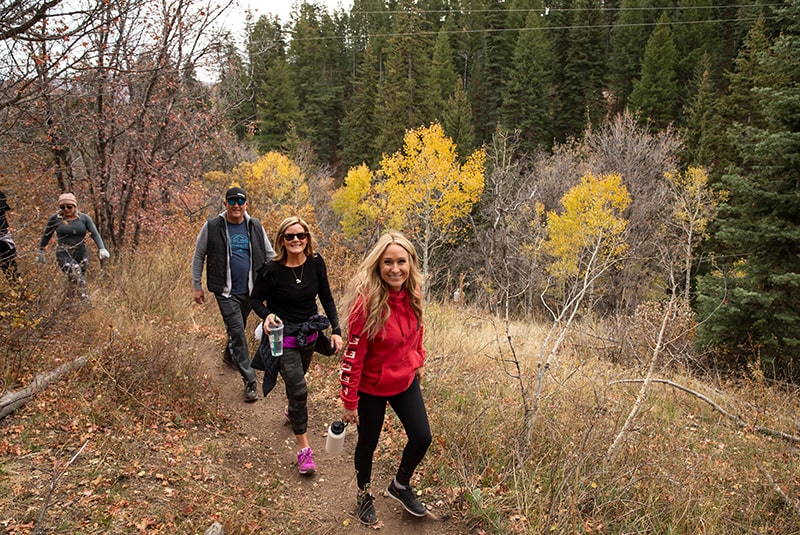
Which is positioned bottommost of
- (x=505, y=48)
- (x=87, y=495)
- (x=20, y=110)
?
(x=87, y=495)

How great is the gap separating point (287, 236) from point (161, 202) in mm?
6628

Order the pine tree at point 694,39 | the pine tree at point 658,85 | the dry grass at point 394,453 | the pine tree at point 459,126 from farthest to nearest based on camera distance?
the pine tree at point 694,39
the pine tree at point 658,85
the pine tree at point 459,126
the dry grass at point 394,453

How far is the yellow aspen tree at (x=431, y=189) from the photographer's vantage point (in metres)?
27.2

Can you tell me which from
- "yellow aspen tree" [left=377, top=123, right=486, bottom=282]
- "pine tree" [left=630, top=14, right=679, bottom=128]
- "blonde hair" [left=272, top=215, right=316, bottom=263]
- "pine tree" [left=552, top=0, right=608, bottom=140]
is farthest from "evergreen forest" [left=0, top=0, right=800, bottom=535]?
"pine tree" [left=552, top=0, right=608, bottom=140]

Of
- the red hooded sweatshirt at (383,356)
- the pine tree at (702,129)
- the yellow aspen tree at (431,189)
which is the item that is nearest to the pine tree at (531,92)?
the pine tree at (702,129)

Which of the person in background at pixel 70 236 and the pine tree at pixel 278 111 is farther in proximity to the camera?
the pine tree at pixel 278 111

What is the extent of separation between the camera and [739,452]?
4.16 metres

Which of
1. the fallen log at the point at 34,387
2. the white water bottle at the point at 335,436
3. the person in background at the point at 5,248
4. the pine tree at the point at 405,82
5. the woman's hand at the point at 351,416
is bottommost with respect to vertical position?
the white water bottle at the point at 335,436

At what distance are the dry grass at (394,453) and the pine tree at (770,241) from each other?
3713mm

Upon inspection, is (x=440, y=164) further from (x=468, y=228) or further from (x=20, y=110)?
(x=20, y=110)

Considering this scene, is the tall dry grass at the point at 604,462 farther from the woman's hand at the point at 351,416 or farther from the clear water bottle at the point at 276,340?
the clear water bottle at the point at 276,340

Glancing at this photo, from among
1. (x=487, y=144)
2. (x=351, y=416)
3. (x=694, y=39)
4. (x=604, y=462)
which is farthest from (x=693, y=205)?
(x=694, y=39)

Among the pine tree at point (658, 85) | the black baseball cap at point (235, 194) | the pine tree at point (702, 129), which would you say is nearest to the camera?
the black baseball cap at point (235, 194)

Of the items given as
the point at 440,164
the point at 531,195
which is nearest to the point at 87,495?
the point at 531,195
